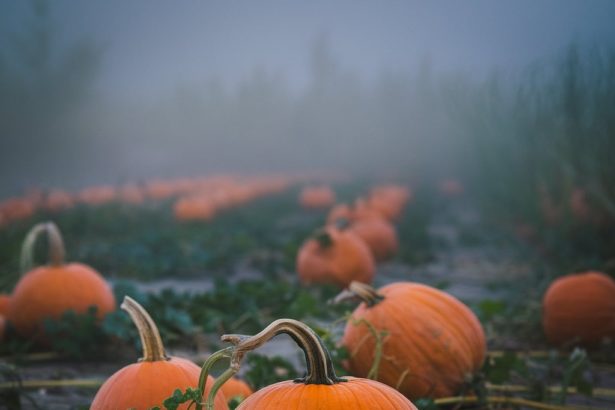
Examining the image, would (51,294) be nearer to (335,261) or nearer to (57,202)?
(335,261)

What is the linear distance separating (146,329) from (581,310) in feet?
8.80

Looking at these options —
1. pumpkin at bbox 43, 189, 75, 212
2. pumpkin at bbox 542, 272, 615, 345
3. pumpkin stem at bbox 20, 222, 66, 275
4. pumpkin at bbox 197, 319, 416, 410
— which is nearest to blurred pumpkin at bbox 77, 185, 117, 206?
pumpkin at bbox 43, 189, 75, 212

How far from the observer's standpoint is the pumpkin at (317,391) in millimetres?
1453

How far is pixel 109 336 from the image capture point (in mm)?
3357

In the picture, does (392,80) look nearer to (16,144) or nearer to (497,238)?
(16,144)

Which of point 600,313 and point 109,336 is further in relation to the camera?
point 600,313

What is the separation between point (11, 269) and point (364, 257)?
2.73 m

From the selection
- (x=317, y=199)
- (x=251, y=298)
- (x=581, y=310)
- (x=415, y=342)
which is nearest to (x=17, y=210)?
(x=317, y=199)

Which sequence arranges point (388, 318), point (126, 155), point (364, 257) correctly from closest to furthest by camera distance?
point (388, 318) → point (364, 257) → point (126, 155)

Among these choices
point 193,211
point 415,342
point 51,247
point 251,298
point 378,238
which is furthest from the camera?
point 193,211

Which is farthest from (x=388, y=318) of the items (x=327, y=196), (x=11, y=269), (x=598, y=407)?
(x=327, y=196)

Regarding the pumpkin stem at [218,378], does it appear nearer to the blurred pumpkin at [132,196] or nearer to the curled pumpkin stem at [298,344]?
the curled pumpkin stem at [298,344]

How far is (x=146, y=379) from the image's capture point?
1779 mm

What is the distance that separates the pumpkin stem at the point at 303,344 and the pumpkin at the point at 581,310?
2407 millimetres
